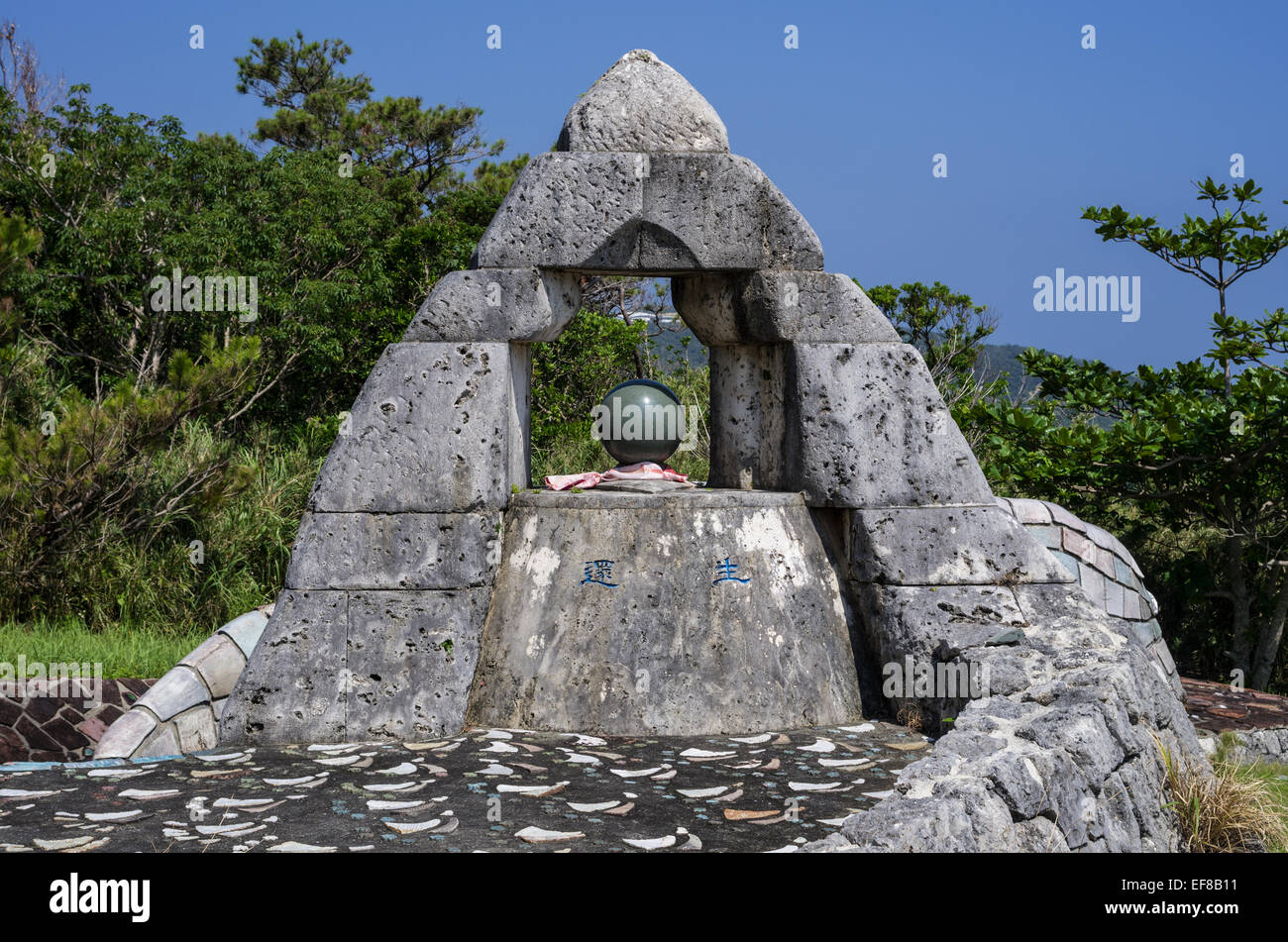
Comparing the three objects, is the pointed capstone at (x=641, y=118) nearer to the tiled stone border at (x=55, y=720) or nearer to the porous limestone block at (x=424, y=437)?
the porous limestone block at (x=424, y=437)

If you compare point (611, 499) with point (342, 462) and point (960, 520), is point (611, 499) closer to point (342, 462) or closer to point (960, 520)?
point (342, 462)

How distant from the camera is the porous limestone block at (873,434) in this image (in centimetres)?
572

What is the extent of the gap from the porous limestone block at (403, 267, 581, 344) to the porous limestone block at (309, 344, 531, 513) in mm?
84

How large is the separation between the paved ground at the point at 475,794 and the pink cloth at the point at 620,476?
1.86 metres

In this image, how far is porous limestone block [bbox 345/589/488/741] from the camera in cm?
522

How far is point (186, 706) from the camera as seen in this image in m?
6.64

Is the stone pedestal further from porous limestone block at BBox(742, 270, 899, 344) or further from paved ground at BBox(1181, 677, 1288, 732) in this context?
paved ground at BBox(1181, 677, 1288, 732)

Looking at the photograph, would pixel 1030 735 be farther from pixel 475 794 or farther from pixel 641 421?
pixel 641 421

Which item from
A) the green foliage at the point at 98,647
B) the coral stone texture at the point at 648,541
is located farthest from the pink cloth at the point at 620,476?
the green foliage at the point at 98,647

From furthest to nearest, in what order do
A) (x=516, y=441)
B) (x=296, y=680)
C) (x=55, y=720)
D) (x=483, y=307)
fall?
1. (x=55, y=720)
2. (x=516, y=441)
3. (x=483, y=307)
4. (x=296, y=680)

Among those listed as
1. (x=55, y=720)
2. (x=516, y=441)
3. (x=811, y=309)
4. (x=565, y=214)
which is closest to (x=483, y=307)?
(x=565, y=214)

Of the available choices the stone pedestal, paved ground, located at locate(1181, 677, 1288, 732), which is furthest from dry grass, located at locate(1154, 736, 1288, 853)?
paved ground, located at locate(1181, 677, 1288, 732)

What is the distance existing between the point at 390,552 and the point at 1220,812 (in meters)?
3.74

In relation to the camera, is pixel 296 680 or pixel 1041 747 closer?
pixel 1041 747
